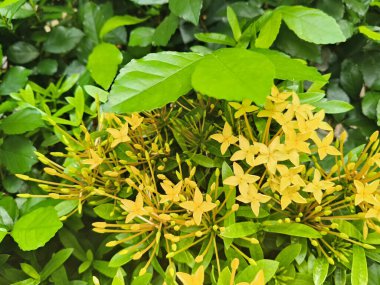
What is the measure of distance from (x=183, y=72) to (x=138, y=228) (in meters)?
0.24

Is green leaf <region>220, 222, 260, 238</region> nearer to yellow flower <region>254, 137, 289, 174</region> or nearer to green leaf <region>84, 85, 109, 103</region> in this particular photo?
yellow flower <region>254, 137, 289, 174</region>

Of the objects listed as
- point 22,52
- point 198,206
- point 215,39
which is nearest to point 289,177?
point 198,206

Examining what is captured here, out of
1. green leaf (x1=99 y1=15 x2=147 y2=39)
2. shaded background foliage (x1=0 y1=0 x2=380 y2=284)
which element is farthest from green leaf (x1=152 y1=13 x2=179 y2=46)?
green leaf (x1=99 y1=15 x2=147 y2=39)

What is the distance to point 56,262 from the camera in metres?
0.74

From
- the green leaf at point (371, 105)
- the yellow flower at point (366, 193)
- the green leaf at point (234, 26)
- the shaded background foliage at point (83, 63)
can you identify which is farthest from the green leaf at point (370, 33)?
the yellow flower at point (366, 193)

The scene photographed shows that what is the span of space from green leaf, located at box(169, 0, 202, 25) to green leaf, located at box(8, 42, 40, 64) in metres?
0.39

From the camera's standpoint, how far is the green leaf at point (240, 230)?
64 cm

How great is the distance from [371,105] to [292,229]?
404mm

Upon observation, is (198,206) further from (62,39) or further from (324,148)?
(62,39)

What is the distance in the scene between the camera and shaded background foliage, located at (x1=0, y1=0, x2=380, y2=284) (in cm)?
80

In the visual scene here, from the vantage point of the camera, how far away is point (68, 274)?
2.61 ft

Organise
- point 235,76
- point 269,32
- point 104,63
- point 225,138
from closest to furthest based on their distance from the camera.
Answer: point 235,76 < point 225,138 < point 269,32 < point 104,63

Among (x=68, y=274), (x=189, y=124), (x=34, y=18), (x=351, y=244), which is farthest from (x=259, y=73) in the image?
(x=34, y=18)

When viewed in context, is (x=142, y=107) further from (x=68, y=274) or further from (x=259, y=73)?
(x=68, y=274)
